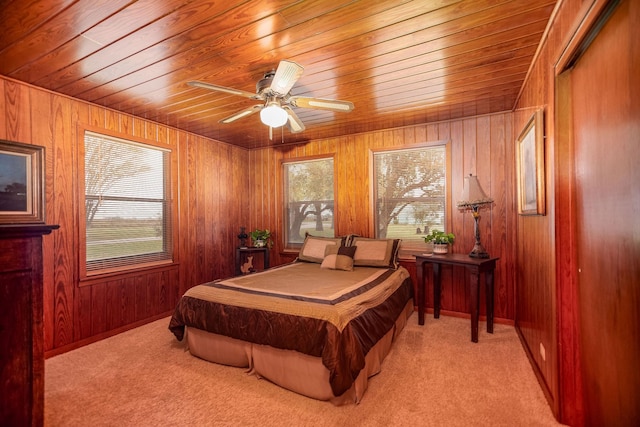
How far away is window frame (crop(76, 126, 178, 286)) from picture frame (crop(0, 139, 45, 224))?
32cm

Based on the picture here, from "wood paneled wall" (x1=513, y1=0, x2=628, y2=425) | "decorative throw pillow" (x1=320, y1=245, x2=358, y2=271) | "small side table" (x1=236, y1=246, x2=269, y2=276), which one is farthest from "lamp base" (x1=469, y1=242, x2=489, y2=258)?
"small side table" (x1=236, y1=246, x2=269, y2=276)

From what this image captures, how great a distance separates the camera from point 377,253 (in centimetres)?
354

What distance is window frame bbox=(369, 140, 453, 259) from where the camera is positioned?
141 inches

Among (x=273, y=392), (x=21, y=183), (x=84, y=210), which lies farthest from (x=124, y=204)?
(x=273, y=392)

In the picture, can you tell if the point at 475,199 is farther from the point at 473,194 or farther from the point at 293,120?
the point at 293,120

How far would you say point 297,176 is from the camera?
4711mm

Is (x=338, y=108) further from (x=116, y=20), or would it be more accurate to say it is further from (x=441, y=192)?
(x=441, y=192)

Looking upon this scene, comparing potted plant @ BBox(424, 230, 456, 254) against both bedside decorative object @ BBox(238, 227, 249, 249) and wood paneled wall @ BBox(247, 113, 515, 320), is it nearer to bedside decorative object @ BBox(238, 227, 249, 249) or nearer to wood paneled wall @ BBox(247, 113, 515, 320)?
wood paneled wall @ BBox(247, 113, 515, 320)

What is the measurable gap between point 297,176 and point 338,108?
8.00 ft

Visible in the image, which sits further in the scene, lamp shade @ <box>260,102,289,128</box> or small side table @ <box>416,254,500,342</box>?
small side table @ <box>416,254,500,342</box>

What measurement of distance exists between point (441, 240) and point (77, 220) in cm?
376

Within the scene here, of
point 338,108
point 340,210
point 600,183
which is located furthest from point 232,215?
point 600,183

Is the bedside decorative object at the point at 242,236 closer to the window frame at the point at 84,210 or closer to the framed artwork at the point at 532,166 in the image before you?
the window frame at the point at 84,210

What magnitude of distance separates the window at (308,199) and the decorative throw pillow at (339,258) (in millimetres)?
775
